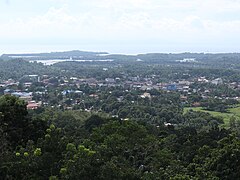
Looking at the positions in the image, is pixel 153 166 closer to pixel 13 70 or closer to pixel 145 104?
pixel 145 104

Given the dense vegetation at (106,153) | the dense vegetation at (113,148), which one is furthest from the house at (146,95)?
the dense vegetation at (106,153)

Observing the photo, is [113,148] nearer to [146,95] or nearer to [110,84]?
[146,95]

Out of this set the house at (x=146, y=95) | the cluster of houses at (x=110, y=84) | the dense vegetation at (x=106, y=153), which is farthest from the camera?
the cluster of houses at (x=110, y=84)

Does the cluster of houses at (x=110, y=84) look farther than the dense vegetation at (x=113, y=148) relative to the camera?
Yes

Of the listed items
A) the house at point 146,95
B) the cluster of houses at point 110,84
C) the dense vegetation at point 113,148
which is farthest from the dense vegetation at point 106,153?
the cluster of houses at point 110,84

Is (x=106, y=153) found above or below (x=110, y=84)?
above

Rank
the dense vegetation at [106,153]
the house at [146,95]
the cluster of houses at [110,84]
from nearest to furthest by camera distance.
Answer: the dense vegetation at [106,153]
the house at [146,95]
the cluster of houses at [110,84]

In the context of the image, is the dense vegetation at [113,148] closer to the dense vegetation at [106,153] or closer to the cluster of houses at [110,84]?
the dense vegetation at [106,153]

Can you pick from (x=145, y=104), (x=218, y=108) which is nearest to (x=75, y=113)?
(x=145, y=104)

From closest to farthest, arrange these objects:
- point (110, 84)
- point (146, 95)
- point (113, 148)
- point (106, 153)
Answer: point (106, 153) → point (113, 148) → point (146, 95) → point (110, 84)

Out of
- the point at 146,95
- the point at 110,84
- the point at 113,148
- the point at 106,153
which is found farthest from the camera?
the point at 110,84

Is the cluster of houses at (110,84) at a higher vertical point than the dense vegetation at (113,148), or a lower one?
lower

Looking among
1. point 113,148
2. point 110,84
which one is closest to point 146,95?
point 110,84
